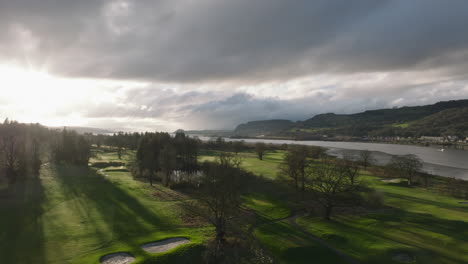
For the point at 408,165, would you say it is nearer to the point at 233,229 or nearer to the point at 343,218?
the point at 343,218

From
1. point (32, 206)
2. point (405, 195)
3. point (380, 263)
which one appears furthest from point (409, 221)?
point (32, 206)

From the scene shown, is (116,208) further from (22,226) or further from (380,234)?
(380,234)

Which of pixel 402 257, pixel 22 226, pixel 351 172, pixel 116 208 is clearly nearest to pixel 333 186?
pixel 351 172

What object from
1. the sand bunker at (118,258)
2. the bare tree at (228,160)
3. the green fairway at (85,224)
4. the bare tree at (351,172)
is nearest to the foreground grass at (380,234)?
the bare tree at (351,172)

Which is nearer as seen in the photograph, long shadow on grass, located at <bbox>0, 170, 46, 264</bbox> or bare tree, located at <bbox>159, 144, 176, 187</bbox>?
long shadow on grass, located at <bbox>0, 170, 46, 264</bbox>

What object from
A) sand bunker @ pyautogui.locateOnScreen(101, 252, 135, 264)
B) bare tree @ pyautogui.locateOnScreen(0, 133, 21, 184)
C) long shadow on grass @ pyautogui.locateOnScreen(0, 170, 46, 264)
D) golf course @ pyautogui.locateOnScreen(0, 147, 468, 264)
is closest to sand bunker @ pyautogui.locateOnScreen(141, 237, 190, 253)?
golf course @ pyautogui.locateOnScreen(0, 147, 468, 264)

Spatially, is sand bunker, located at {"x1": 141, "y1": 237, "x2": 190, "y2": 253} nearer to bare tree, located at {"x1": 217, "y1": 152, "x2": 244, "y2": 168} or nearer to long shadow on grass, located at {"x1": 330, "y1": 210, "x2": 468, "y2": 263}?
bare tree, located at {"x1": 217, "y1": 152, "x2": 244, "y2": 168}
